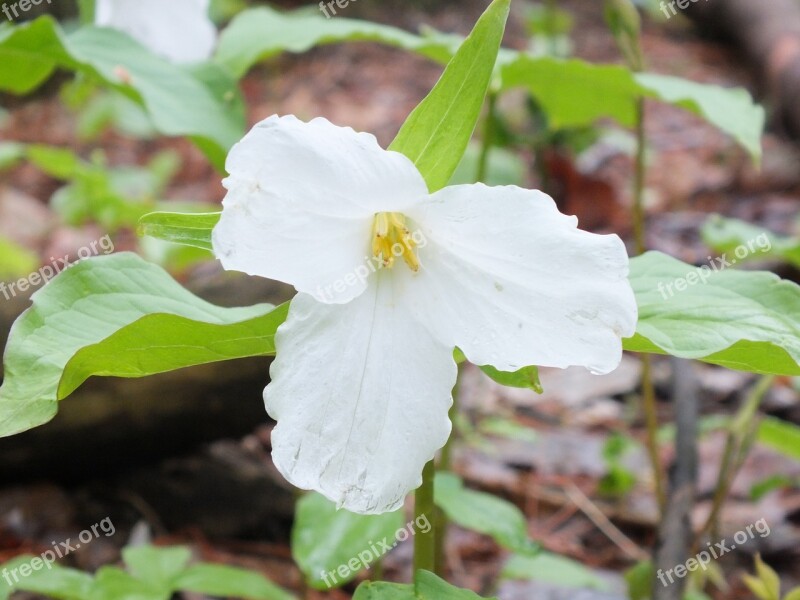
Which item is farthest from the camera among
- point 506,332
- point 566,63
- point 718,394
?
point 718,394

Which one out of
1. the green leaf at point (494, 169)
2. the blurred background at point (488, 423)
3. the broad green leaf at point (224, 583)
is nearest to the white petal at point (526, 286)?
the broad green leaf at point (224, 583)

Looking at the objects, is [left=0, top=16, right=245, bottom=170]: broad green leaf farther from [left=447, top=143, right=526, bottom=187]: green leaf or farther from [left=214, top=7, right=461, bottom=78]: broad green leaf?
[left=447, top=143, right=526, bottom=187]: green leaf

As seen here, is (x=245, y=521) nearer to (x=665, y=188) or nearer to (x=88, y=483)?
(x=88, y=483)

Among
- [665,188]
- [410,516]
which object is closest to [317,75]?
[665,188]

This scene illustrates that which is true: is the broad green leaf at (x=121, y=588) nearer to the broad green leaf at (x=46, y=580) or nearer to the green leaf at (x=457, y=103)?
the broad green leaf at (x=46, y=580)

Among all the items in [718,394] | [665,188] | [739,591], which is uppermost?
[739,591]

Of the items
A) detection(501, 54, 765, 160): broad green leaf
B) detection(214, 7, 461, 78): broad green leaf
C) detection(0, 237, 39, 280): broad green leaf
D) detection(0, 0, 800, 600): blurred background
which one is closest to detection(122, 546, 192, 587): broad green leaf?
detection(0, 0, 800, 600): blurred background

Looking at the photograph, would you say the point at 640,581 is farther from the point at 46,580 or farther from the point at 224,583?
the point at 46,580
